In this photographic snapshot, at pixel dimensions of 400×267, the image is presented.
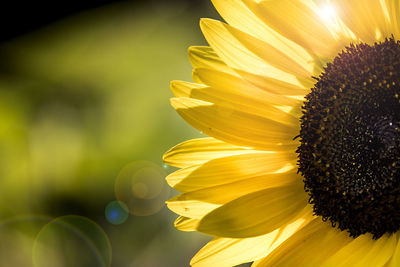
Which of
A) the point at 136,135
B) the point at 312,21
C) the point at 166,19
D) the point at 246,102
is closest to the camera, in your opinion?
the point at 312,21

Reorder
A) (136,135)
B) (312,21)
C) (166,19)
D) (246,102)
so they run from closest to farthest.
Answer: (312,21), (246,102), (166,19), (136,135)

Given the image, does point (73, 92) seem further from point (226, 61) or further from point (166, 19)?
point (226, 61)

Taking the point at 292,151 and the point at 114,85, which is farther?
the point at 114,85

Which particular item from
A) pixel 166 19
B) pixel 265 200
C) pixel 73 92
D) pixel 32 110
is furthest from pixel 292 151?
pixel 32 110

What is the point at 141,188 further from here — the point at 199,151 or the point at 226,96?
the point at 226,96

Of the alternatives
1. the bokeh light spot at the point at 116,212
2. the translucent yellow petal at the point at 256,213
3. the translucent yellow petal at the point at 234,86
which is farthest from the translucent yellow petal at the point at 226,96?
the bokeh light spot at the point at 116,212

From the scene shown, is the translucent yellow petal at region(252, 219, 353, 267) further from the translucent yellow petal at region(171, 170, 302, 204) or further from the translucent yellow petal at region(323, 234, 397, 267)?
the translucent yellow petal at region(171, 170, 302, 204)

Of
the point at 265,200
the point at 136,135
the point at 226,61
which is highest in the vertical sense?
the point at 136,135

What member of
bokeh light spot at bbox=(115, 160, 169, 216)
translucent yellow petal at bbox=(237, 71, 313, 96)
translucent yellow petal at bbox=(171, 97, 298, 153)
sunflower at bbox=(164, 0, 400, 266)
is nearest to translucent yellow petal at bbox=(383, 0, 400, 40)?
sunflower at bbox=(164, 0, 400, 266)

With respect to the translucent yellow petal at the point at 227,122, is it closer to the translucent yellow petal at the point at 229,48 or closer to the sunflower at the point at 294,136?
the sunflower at the point at 294,136
